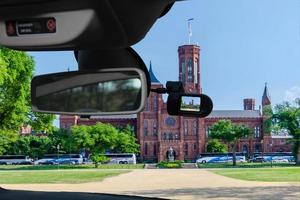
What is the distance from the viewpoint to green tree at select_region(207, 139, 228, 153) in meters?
57.9

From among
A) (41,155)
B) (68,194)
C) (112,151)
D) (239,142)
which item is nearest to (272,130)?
(239,142)

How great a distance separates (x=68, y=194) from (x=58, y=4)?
1.15 meters

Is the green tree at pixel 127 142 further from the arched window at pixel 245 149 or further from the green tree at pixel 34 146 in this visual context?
the arched window at pixel 245 149

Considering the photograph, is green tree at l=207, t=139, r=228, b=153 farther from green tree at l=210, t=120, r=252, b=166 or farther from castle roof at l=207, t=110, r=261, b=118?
castle roof at l=207, t=110, r=261, b=118

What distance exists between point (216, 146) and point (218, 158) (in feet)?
8.84

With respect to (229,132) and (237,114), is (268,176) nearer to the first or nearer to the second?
(229,132)

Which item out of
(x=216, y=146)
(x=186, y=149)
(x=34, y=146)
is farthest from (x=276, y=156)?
(x=34, y=146)

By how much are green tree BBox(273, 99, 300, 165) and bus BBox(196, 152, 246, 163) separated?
27.2 ft

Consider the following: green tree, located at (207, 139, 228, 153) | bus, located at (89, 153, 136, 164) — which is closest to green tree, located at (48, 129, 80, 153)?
bus, located at (89, 153, 136, 164)

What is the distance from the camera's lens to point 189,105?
5.56 feet

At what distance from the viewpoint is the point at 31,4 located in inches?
50.4

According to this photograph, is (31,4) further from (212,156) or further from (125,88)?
(212,156)

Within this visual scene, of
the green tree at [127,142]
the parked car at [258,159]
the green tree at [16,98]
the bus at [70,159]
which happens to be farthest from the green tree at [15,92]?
the parked car at [258,159]

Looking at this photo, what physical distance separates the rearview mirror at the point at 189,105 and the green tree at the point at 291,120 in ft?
146
